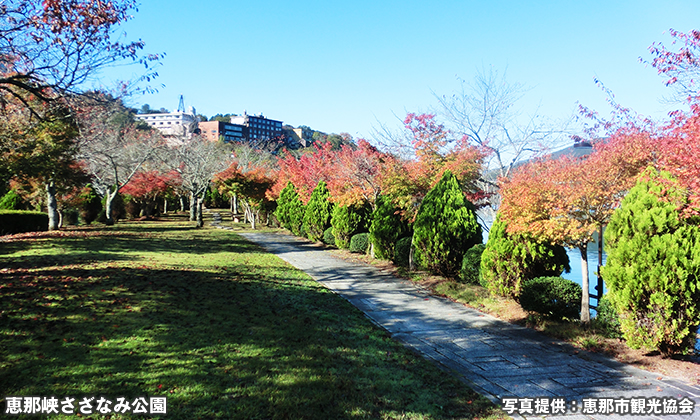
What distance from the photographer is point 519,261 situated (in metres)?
7.52

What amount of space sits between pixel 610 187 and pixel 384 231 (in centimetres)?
724

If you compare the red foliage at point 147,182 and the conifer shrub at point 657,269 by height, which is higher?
the red foliage at point 147,182

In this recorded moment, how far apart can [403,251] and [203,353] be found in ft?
25.5

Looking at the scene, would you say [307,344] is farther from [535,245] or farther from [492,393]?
[535,245]

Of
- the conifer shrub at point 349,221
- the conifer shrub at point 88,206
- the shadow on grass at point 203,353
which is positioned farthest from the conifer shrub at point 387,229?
the conifer shrub at point 88,206

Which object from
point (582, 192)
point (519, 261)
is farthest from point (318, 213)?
point (582, 192)

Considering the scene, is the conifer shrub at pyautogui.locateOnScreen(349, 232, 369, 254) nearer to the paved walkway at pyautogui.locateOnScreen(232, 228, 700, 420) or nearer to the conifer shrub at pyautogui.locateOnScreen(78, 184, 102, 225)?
the paved walkway at pyautogui.locateOnScreen(232, 228, 700, 420)

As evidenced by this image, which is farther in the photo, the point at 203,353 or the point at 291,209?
the point at 291,209

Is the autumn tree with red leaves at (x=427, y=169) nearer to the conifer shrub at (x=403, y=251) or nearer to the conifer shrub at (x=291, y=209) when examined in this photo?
the conifer shrub at (x=403, y=251)

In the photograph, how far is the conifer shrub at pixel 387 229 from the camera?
12383 mm

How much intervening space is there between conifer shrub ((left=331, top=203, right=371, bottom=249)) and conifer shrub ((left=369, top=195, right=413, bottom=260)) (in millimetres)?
2592

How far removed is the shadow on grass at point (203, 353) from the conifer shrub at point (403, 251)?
4.55 metres

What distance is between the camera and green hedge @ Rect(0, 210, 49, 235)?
15.1 metres

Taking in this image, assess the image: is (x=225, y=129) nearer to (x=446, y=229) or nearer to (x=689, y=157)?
(x=446, y=229)
